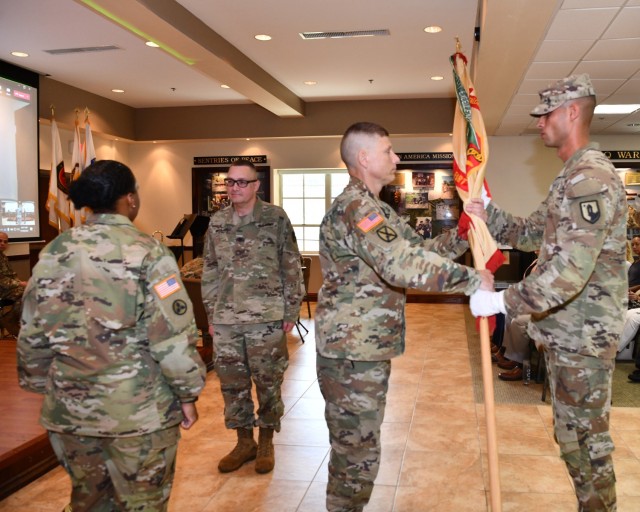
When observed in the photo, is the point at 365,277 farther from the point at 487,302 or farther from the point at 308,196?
the point at 308,196

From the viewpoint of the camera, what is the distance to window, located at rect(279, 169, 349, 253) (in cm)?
1122

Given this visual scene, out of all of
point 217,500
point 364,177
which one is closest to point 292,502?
point 217,500

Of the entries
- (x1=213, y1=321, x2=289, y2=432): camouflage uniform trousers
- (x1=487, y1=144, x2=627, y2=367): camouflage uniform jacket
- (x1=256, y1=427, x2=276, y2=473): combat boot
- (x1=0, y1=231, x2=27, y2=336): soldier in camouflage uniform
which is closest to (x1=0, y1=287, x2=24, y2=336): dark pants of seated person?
(x1=0, y1=231, x2=27, y2=336): soldier in camouflage uniform

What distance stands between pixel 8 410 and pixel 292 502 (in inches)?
81.4

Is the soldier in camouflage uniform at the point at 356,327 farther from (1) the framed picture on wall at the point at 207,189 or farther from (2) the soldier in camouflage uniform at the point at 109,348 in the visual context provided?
(1) the framed picture on wall at the point at 207,189

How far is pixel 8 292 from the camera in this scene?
6.91 meters

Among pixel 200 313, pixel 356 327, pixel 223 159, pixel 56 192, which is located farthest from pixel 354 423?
pixel 223 159

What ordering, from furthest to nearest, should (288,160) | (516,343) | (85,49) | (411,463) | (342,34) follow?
(288,160)
(85,49)
(342,34)
(516,343)
(411,463)

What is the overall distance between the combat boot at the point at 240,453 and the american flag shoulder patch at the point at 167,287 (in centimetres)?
187

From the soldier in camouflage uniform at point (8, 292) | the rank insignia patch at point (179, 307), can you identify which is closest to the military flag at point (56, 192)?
the soldier in camouflage uniform at point (8, 292)

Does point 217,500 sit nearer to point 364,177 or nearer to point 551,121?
point 364,177

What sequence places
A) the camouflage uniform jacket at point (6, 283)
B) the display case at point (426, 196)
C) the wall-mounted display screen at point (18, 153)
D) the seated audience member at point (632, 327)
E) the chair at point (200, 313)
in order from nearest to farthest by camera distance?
the seated audience member at point (632, 327) < the chair at point (200, 313) < the camouflage uniform jacket at point (6, 283) < the wall-mounted display screen at point (18, 153) < the display case at point (426, 196)

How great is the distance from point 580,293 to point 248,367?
1929 mm

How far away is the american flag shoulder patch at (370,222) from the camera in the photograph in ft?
7.54
